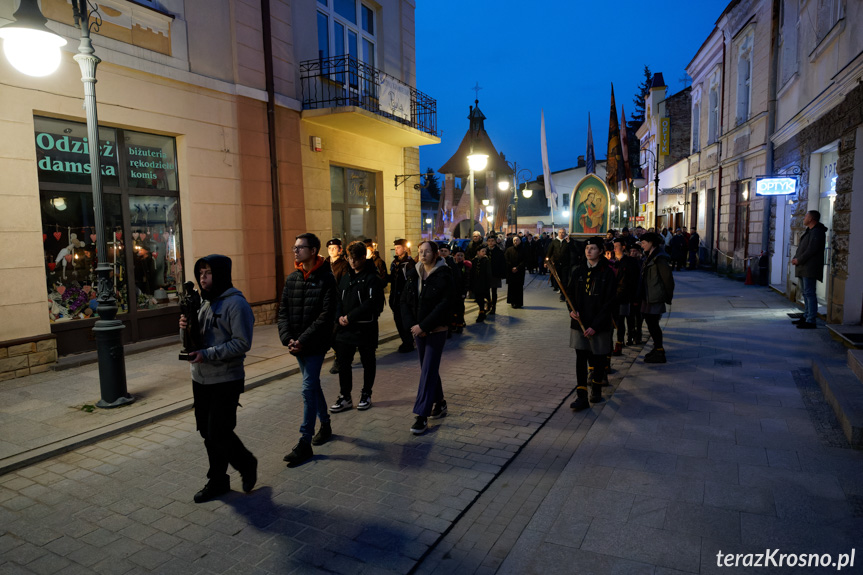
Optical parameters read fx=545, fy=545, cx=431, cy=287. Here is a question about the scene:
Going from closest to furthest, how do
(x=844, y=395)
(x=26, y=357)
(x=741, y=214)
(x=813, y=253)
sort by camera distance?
1. (x=844, y=395)
2. (x=26, y=357)
3. (x=813, y=253)
4. (x=741, y=214)

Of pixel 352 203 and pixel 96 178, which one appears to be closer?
pixel 96 178

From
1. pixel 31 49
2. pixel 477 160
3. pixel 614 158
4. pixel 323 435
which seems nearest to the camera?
pixel 323 435

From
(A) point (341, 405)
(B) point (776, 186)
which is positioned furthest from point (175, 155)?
(B) point (776, 186)

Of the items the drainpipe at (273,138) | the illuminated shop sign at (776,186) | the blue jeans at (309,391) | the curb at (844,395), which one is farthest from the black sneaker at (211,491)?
the illuminated shop sign at (776,186)

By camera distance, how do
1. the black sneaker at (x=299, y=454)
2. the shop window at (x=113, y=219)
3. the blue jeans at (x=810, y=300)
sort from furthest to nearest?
the blue jeans at (x=810, y=300)
the shop window at (x=113, y=219)
the black sneaker at (x=299, y=454)

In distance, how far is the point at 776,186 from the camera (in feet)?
45.1

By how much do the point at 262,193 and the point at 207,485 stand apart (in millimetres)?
8102

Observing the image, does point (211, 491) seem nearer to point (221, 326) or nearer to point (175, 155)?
point (221, 326)

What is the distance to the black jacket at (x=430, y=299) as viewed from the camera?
5441 millimetres

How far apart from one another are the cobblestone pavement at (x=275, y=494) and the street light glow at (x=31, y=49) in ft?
12.5

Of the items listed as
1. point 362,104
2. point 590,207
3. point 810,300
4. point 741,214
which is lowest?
point 810,300

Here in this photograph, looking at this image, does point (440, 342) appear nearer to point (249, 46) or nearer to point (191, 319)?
point (191, 319)

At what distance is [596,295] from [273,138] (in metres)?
8.09

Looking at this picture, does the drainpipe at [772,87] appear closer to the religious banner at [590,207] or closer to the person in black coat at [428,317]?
the religious banner at [590,207]
